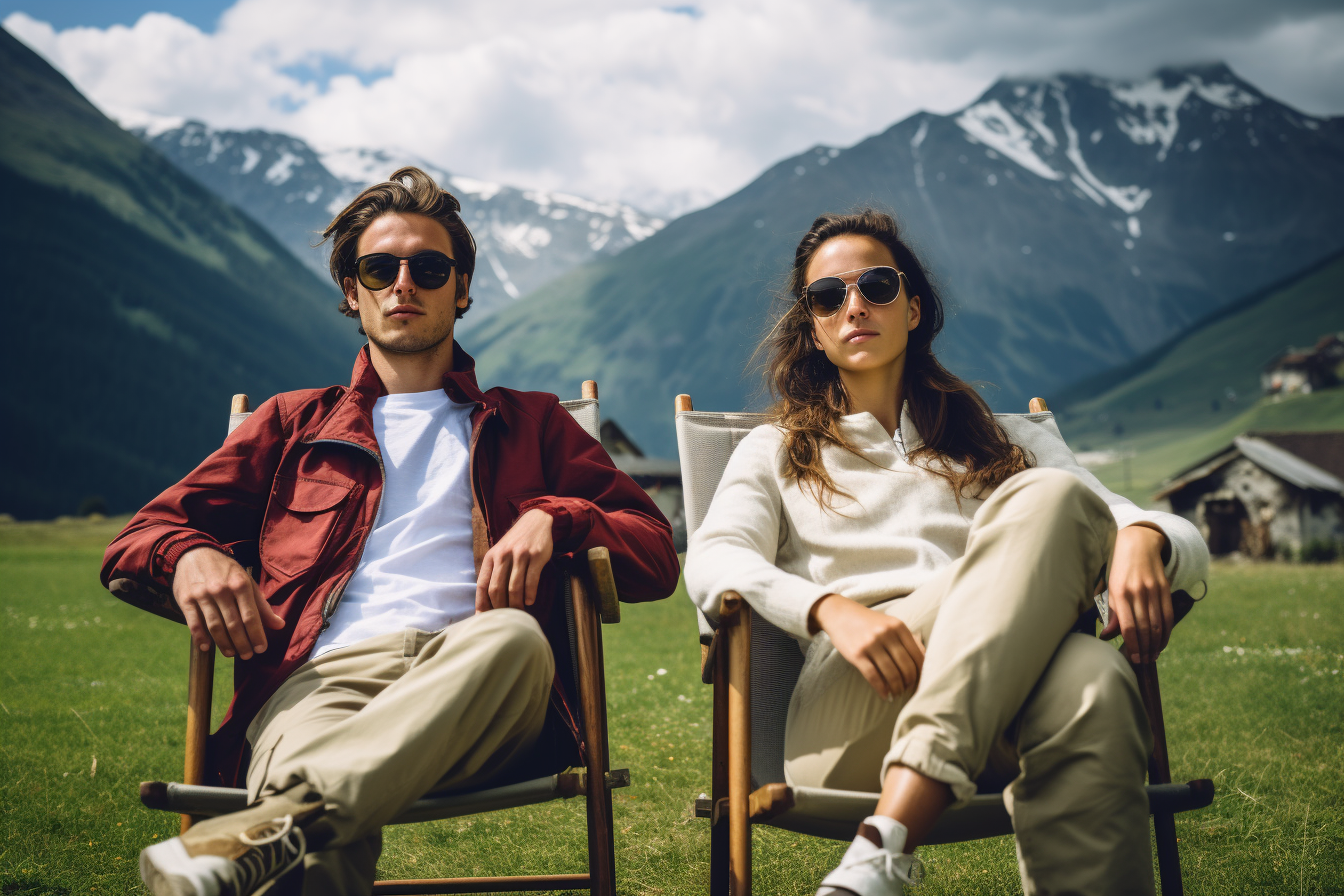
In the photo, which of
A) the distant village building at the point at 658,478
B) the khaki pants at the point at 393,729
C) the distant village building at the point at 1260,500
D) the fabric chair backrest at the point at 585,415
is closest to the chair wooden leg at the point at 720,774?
the khaki pants at the point at 393,729

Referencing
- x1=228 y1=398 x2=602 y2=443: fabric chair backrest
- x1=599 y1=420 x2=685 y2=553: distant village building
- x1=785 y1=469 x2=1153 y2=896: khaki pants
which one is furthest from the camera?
x1=599 y1=420 x2=685 y2=553: distant village building

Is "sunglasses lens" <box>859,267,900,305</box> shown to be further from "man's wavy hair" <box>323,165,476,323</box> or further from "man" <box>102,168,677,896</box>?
"man's wavy hair" <box>323,165,476,323</box>

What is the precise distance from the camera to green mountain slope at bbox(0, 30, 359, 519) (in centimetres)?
8769

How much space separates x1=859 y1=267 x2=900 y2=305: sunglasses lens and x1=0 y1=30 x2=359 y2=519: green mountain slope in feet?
305

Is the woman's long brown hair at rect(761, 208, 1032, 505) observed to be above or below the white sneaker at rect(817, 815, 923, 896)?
above

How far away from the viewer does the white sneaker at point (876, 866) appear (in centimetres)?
171

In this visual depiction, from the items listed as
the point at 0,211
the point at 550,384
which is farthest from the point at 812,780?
the point at 550,384

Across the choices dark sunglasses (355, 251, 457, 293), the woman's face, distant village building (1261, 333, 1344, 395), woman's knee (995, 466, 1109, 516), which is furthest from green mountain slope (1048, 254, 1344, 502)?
woman's knee (995, 466, 1109, 516)

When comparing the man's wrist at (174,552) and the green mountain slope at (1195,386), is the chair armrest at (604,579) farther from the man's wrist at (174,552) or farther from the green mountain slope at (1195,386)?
the green mountain slope at (1195,386)

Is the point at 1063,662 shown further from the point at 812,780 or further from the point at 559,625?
the point at 559,625

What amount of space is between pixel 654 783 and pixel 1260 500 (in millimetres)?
35055

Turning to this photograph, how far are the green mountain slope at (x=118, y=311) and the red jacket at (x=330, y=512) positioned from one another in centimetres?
9207

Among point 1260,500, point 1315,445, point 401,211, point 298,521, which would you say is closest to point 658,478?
point 1260,500

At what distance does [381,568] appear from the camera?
8.57 ft
